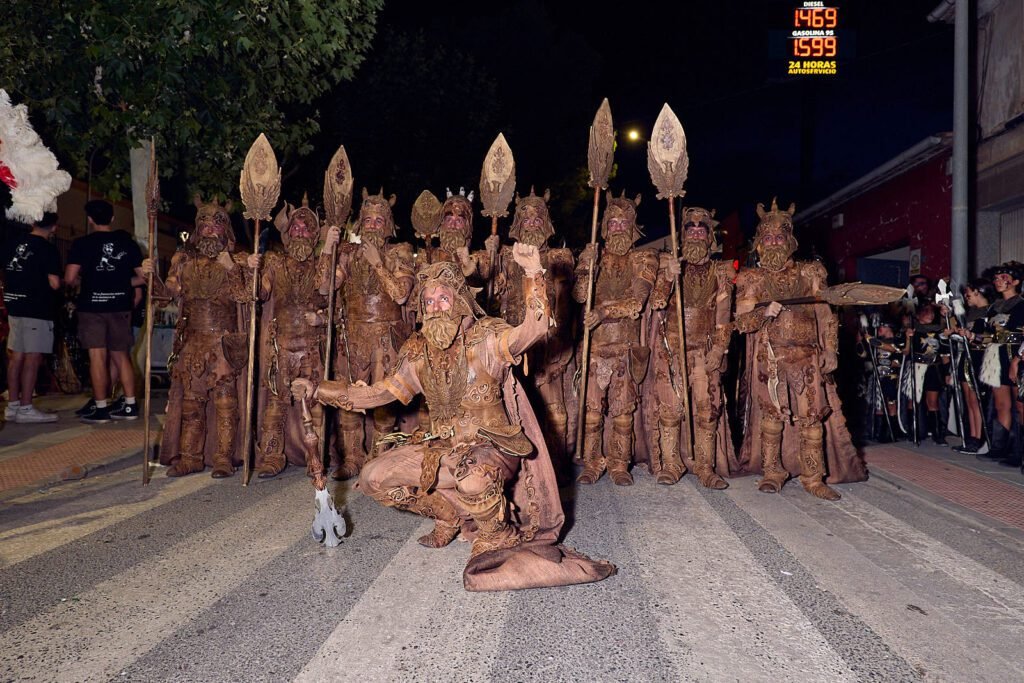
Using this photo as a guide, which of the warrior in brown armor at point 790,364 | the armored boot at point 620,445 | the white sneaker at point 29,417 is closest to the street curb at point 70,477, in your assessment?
the white sneaker at point 29,417

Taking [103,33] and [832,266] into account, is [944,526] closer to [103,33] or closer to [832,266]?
[103,33]

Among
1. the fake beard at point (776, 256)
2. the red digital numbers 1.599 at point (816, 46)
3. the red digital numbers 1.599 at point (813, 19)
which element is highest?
the red digital numbers 1.599 at point (813, 19)

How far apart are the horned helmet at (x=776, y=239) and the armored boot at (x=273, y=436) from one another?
4.92 meters

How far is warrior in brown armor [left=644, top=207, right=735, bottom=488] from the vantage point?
6.85 metres

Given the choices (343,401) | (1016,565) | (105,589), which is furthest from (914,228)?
(105,589)

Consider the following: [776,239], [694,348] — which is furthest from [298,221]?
[776,239]

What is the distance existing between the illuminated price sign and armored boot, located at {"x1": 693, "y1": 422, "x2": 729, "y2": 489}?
22563 mm

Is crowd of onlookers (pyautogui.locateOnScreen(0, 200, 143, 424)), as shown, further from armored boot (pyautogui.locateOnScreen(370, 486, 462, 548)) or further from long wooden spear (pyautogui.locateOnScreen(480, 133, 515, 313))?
armored boot (pyautogui.locateOnScreen(370, 486, 462, 548))

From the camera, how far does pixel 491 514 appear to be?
4.09 m

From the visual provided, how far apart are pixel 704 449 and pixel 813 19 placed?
24.0m

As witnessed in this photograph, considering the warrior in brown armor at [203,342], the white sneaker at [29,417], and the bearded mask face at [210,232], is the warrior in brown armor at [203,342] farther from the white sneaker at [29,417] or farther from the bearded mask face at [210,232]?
the white sneaker at [29,417]

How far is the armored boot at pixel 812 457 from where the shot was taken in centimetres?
643

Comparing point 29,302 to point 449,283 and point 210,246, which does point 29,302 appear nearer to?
point 210,246

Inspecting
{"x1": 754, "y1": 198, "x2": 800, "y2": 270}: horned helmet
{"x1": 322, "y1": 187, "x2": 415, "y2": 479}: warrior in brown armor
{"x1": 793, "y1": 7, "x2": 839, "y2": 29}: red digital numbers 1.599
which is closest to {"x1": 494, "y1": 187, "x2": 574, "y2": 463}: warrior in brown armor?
{"x1": 322, "y1": 187, "x2": 415, "y2": 479}: warrior in brown armor
